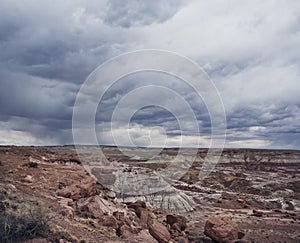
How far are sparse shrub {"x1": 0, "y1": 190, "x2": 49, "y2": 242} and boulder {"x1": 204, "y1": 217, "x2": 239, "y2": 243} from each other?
10962 mm

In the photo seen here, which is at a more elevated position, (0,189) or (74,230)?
→ (0,189)

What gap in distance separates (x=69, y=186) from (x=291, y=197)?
35.8 meters

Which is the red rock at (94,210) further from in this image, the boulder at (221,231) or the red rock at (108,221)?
the boulder at (221,231)

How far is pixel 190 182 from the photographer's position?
62.8 metres

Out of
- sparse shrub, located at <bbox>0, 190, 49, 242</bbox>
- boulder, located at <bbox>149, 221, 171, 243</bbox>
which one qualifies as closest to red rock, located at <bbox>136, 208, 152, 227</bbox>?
boulder, located at <bbox>149, 221, 171, 243</bbox>

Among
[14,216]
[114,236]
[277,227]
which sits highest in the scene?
[14,216]

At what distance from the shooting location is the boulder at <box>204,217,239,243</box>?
21.1 m

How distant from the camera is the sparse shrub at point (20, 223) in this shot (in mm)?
11553

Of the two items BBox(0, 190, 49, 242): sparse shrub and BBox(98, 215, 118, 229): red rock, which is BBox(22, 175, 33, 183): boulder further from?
BBox(0, 190, 49, 242): sparse shrub

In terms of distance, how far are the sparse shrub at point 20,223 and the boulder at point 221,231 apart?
11.0m

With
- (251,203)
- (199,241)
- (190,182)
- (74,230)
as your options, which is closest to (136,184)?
(199,241)

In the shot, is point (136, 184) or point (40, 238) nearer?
point (40, 238)

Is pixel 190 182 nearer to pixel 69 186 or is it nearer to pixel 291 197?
pixel 291 197

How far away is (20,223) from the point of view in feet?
39.8
